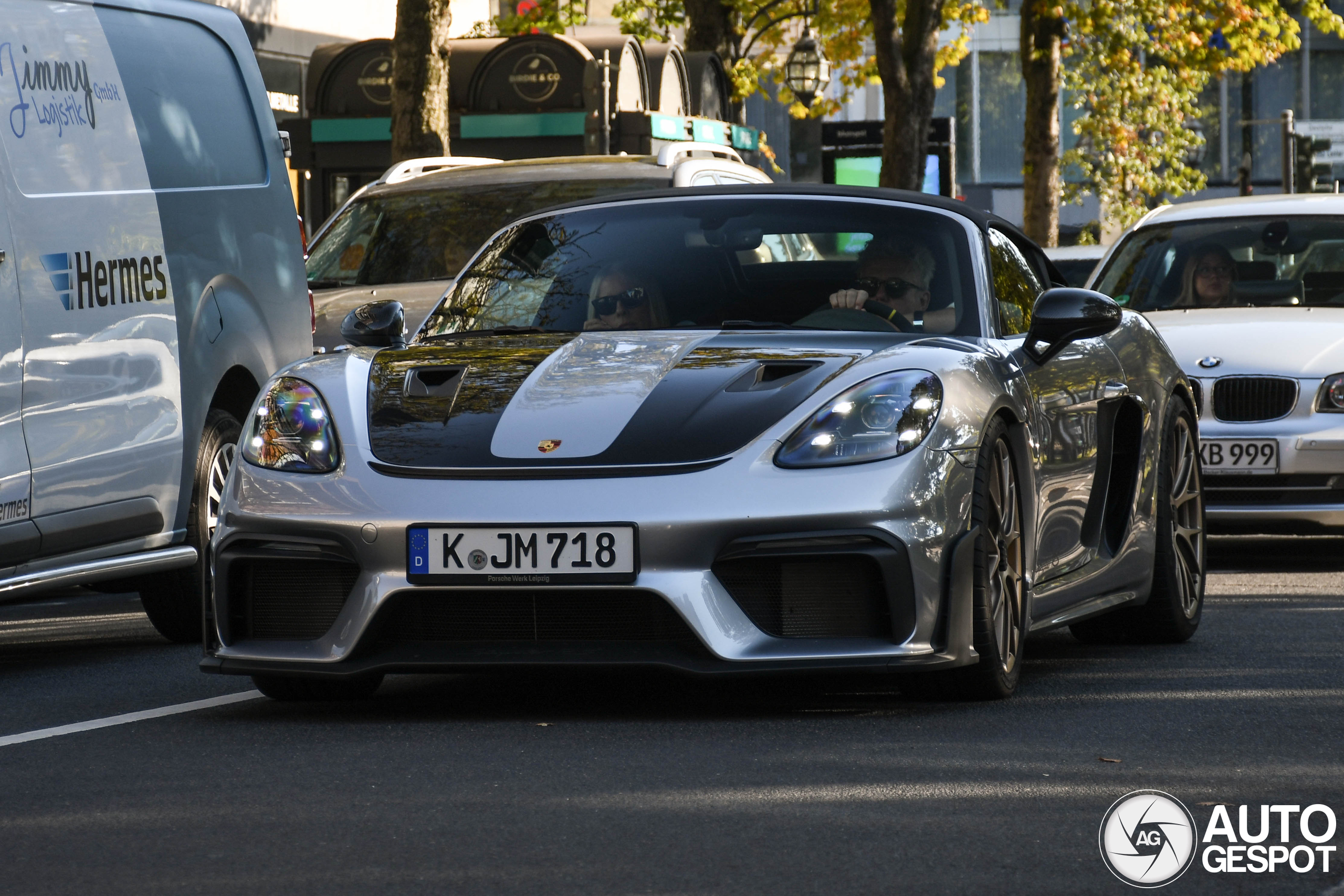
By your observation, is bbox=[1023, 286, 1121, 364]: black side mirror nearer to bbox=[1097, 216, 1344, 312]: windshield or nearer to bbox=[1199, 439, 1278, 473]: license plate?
bbox=[1199, 439, 1278, 473]: license plate

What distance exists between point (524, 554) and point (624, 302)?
1412 millimetres

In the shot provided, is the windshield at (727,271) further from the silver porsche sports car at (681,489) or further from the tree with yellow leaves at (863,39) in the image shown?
the tree with yellow leaves at (863,39)

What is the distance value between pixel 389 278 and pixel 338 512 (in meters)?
6.32

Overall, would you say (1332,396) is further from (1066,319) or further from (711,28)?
(711,28)

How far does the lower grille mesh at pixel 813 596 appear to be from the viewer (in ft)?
18.4

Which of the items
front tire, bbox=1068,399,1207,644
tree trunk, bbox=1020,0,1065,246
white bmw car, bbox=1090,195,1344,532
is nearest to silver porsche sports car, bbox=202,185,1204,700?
front tire, bbox=1068,399,1207,644

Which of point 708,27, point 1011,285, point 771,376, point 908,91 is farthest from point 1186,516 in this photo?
point 708,27

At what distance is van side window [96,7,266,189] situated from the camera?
7.91m

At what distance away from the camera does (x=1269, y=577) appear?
9.93m

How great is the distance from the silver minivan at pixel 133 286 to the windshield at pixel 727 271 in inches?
44.1

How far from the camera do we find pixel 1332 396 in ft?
34.2

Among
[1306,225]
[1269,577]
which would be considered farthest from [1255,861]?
[1306,225]

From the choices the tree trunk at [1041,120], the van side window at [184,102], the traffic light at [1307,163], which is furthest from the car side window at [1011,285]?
the traffic light at [1307,163]

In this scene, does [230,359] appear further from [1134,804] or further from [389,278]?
[1134,804]
